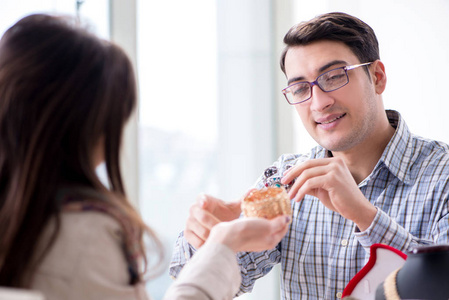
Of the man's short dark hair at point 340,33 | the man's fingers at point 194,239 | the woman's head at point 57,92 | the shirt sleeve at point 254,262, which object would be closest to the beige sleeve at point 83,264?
the woman's head at point 57,92

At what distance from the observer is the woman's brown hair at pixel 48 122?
837mm

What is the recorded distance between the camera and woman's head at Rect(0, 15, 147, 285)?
844 mm

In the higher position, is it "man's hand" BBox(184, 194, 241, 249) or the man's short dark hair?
the man's short dark hair

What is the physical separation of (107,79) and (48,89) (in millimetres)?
105

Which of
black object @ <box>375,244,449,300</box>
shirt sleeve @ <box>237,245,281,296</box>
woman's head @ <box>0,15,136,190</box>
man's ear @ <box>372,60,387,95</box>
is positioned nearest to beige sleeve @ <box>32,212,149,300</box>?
woman's head @ <box>0,15,136,190</box>

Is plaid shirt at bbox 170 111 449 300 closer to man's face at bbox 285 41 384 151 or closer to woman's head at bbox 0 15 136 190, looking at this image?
man's face at bbox 285 41 384 151

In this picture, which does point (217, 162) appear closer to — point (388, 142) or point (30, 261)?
point (388, 142)

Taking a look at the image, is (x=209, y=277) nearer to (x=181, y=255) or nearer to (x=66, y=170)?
(x=66, y=170)

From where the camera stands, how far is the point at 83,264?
2.65 ft

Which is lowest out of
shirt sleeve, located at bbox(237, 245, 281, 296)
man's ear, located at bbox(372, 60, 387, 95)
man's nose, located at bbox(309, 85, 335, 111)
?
shirt sleeve, located at bbox(237, 245, 281, 296)

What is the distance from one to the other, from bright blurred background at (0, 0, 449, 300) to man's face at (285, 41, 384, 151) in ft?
3.34

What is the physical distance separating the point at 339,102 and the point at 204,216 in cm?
72

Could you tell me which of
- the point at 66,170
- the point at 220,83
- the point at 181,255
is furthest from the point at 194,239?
the point at 220,83

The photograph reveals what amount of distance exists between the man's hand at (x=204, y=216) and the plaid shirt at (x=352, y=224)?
212mm
